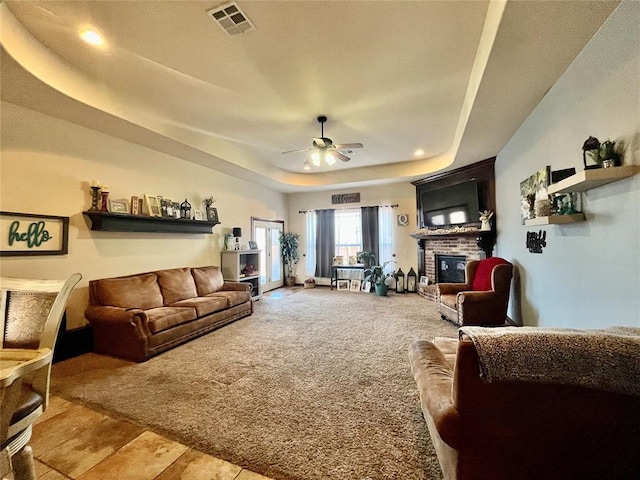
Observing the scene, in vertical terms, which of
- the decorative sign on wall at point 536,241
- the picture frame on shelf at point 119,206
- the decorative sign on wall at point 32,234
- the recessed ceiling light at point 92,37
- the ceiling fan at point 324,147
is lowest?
the decorative sign on wall at point 536,241

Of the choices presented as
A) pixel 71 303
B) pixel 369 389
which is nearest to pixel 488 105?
pixel 369 389

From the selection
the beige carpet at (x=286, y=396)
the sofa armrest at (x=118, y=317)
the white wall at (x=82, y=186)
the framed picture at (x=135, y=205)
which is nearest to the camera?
the beige carpet at (x=286, y=396)

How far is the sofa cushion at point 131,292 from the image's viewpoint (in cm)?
339

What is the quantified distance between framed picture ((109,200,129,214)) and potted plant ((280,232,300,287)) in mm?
4263

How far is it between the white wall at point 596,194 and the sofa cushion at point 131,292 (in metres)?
4.67

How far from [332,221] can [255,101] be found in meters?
4.68

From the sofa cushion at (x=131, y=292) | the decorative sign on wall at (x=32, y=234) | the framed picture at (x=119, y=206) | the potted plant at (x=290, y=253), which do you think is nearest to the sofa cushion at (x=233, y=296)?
the sofa cushion at (x=131, y=292)

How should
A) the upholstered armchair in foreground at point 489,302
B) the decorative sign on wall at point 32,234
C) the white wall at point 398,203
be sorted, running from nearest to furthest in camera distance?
the decorative sign on wall at point 32,234
the upholstered armchair in foreground at point 489,302
the white wall at point 398,203

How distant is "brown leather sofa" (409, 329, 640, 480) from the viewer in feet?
3.34

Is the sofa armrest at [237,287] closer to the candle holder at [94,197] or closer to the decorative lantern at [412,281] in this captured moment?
the candle holder at [94,197]

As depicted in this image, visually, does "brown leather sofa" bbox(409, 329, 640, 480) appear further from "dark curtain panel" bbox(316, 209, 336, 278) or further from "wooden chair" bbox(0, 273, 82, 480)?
"dark curtain panel" bbox(316, 209, 336, 278)

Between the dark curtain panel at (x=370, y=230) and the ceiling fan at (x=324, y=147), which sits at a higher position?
the ceiling fan at (x=324, y=147)

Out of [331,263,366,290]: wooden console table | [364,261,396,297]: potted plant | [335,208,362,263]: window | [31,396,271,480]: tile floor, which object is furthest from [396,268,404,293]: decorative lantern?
[31,396,271,480]: tile floor

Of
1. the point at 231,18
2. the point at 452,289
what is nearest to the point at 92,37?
the point at 231,18
